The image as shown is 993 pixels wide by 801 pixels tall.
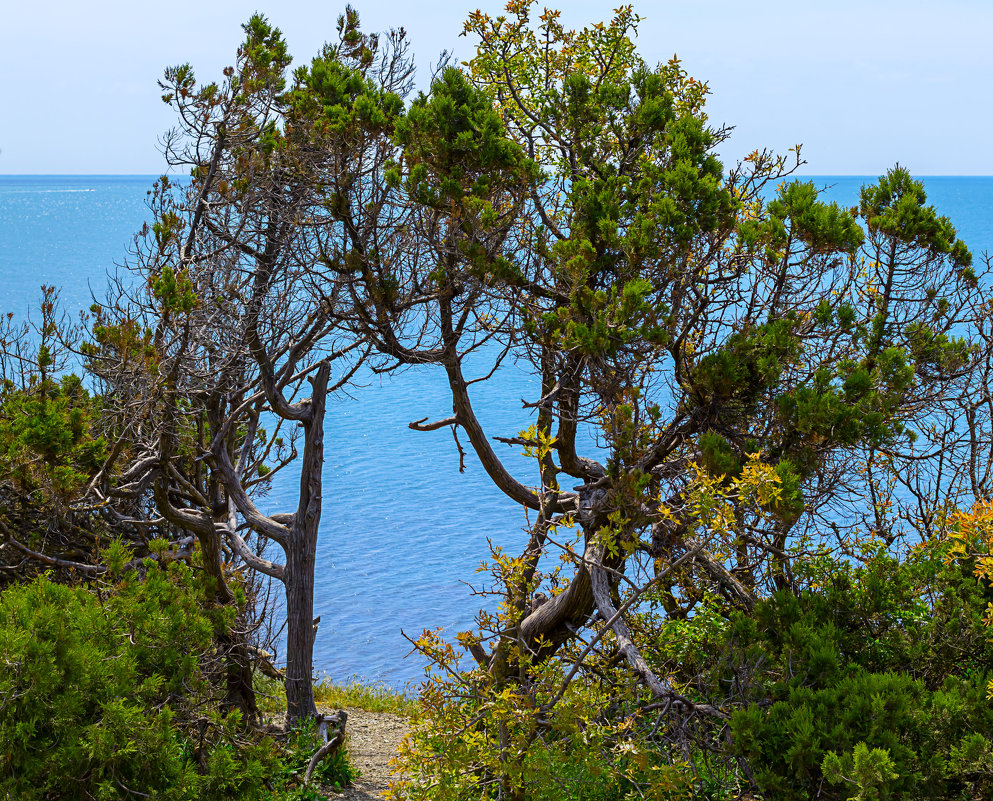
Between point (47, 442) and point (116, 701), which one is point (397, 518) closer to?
point (47, 442)

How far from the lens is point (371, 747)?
8.27m

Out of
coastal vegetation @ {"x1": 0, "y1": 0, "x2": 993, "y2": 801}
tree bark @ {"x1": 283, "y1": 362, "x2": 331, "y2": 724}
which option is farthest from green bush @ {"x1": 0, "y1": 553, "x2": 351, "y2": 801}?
tree bark @ {"x1": 283, "y1": 362, "x2": 331, "y2": 724}

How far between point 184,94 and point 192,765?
4784 millimetres

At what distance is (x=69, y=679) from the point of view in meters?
4.24

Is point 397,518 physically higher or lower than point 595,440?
higher

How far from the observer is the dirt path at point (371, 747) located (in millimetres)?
7094

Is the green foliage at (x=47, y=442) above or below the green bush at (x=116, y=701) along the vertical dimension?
above

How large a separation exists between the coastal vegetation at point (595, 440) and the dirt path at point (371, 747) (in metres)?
0.37

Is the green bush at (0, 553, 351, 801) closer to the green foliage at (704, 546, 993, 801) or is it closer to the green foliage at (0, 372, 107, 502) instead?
the green foliage at (0, 372, 107, 502)

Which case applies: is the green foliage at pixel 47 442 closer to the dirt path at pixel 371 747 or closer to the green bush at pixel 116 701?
the green bush at pixel 116 701

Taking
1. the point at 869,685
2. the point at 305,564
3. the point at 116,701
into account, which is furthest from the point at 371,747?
the point at 869,685

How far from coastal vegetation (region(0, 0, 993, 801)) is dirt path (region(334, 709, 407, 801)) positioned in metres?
0.37

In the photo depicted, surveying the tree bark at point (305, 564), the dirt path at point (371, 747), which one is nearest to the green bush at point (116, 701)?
the dirt path at point (371, 747)

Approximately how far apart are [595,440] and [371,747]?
4406 millimetres
